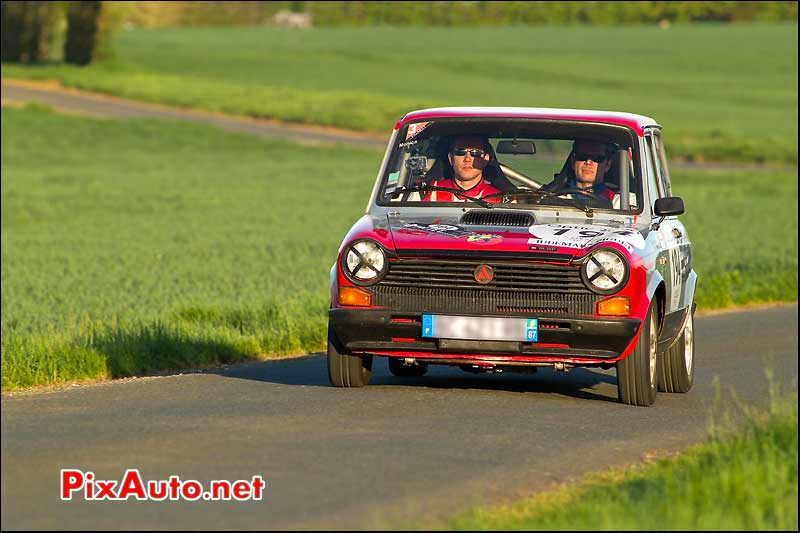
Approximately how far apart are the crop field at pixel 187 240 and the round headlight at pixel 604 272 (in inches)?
143

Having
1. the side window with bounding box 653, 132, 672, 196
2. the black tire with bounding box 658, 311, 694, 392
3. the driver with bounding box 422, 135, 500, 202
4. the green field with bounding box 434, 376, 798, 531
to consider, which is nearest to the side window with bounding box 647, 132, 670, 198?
the side window with bounding box 653, 132, 672, 196

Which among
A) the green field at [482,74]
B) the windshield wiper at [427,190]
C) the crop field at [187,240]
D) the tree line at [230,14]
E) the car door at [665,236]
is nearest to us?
the car door at [665,236]

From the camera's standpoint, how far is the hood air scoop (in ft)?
34.9

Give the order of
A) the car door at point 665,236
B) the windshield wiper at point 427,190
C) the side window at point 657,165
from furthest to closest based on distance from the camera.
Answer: the side window at point 657,165 → the windshield wiper at point 427,190 → the car door at point 665,236

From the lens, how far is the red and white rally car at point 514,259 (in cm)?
1019

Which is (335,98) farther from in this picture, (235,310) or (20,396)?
(20,396)

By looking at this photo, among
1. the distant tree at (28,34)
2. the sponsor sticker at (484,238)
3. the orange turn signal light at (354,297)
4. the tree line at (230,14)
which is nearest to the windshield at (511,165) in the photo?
the sponsor sticker at (484,238)

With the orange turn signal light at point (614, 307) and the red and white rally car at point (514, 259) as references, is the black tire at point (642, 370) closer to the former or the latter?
the red and white rally car at point (514, 259)

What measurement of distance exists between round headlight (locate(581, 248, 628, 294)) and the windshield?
1.15m

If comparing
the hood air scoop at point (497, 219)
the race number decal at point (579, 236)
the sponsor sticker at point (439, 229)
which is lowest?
the race number decal at point (579, 236)

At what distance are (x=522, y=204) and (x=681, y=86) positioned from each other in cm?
8569

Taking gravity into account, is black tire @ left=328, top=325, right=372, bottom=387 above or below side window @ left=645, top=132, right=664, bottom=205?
below

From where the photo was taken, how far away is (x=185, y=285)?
21938 mm
